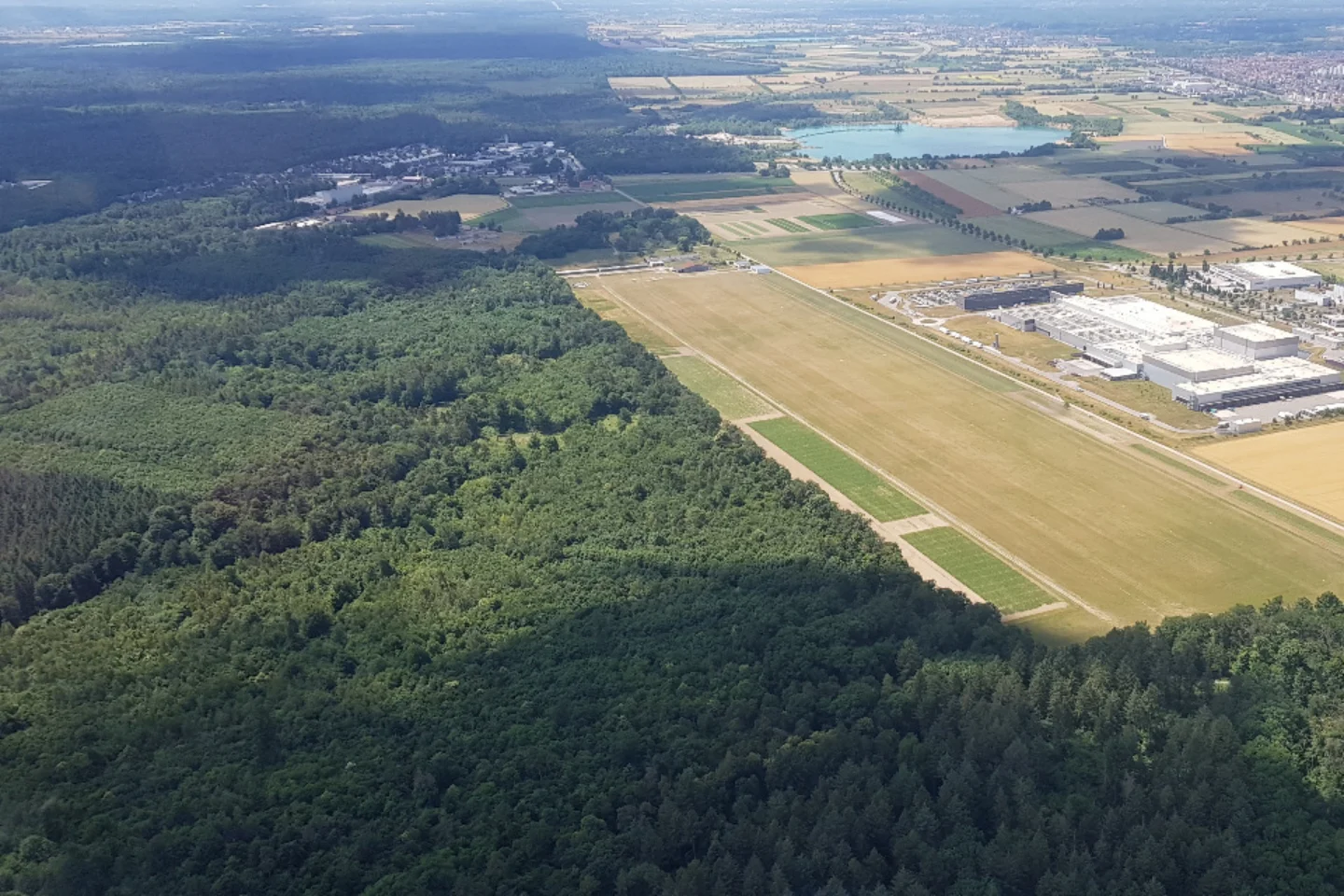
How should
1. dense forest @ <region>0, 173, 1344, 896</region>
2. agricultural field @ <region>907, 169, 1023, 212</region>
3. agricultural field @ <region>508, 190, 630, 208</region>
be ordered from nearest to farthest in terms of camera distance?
1. dense forest @ <region>0, 173, 1344, 896</region>
2. agricultural field @ <region>907, 169, 1023, 212</region>
3. agricultural field @ <region>508, 190, 630, 208</region>

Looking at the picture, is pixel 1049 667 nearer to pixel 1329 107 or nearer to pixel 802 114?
pixel 802 114

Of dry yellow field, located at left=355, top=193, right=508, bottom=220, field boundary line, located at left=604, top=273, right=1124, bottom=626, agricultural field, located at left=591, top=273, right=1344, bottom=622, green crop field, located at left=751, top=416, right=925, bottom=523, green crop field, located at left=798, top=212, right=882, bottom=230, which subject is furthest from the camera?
dry yellow field, located at left=355, top=193, right=508, bottom=220

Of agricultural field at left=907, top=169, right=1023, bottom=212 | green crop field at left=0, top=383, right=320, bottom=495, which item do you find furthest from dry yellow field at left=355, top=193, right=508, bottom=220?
green crop field at left=0, top=383, right=320, bottom=495

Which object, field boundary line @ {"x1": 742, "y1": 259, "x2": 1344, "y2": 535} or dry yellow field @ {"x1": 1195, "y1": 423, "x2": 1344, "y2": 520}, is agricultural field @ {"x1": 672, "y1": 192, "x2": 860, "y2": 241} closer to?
field boundary line @ {"x1": 742, "y1": 259, "x2": 1344, "y2": 535}

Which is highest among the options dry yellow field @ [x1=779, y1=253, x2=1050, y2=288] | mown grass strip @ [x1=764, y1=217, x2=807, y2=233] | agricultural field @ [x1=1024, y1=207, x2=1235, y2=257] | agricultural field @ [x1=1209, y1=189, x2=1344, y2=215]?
dry yellow field @ [x1=779, y1=253, x2=1050, y2=288]

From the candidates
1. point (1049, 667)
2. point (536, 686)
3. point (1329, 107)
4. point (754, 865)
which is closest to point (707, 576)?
point (536, 686)

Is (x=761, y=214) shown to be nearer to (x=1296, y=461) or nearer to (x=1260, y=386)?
(x=1260, y=386)

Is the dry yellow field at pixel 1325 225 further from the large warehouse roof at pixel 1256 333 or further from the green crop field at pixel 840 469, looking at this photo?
the green crop field at pixel 840 469

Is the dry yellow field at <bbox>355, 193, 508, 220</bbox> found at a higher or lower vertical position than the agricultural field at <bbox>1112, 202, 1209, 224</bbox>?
higher
